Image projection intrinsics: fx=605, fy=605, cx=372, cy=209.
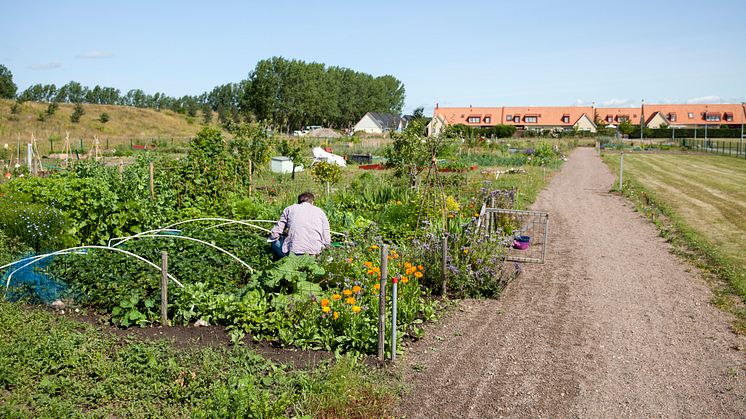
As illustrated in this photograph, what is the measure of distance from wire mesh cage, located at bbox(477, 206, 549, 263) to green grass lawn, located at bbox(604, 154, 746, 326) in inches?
109

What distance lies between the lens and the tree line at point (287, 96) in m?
87.2

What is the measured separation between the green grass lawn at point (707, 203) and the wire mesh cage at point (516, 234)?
2.78 m

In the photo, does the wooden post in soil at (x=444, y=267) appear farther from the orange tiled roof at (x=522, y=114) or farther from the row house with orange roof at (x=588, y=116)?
the orange tiled roof at (x=522, y=114)

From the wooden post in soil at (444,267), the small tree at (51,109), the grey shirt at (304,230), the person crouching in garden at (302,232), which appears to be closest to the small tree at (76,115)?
the small tree at (51,109)

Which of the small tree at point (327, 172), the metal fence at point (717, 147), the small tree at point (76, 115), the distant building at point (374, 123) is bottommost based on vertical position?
the small tree at point (327, 172)

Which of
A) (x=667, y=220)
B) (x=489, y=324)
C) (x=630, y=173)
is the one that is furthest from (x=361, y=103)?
(x=489, y=324)

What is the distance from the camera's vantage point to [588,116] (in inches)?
3386

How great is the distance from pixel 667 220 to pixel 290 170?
16.1 m

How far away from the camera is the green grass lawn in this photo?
10547 mm

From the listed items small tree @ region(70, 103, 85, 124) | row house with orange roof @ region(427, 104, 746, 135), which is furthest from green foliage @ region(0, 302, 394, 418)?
row house with orange roof @ region(427, 104, 746, 135)

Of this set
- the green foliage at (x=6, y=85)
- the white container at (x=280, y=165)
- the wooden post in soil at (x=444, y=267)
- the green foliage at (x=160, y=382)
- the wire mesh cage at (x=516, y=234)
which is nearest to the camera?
the green foliage at (x=160, y=382)

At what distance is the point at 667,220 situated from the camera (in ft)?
48.8

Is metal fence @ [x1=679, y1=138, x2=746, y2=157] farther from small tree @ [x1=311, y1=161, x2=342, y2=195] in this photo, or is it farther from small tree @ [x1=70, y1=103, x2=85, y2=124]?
small tree @ [x1=70, y1=103, x2=85, y2=124]

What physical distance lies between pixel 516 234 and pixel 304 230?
519 centimetres
